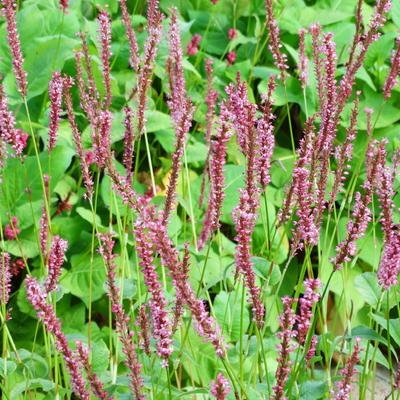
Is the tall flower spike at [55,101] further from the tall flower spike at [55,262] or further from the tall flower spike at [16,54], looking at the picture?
the tall flower spike at [55,262]

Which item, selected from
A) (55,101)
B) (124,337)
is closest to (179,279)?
(124,337)

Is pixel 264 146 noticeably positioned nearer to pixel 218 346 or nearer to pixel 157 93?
pixel 218 346

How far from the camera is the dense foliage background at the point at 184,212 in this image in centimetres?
226

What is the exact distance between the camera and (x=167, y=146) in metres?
3.43

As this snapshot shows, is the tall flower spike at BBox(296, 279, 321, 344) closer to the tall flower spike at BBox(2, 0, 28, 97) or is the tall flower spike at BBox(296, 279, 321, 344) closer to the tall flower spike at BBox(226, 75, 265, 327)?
the tall flower spike at BBox(226, 75, 265, 327)

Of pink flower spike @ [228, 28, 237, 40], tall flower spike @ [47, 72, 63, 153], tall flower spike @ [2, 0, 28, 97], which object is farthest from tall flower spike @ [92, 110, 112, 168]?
pink flower spike @ [228, 28, 237, 40]

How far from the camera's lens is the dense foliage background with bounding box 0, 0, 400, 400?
226cm

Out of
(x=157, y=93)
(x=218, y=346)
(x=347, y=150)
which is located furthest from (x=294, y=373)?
(x=157, y=93)

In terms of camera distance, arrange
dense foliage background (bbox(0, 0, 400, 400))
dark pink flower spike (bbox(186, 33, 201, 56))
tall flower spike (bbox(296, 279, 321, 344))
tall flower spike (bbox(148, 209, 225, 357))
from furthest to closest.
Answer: dark pink flower spike (bbox(186, 33, 201, 56)) < dense foliage background (bbox(0, 0, 400, 400)) < tall flower spike (bbox(296, 279, 321, 344)) < tall flower spike (bbox(148, 209, 225, 357))

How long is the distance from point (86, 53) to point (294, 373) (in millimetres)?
939

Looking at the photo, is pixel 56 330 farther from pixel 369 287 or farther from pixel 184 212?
pixel 184 212

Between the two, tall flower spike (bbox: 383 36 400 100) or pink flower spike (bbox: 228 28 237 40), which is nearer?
tall flower spike (bbox: 383 36 400 100)

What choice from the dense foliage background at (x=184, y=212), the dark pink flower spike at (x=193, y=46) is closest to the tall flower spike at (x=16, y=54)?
the dense foliage background at (x=184, y=212)

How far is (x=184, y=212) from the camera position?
9.07ft
